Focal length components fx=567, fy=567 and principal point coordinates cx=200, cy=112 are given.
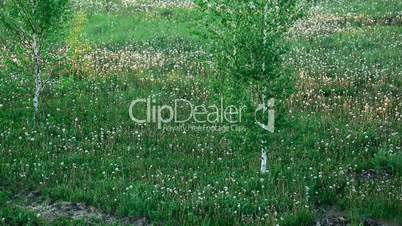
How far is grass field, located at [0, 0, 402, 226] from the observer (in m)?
11.8

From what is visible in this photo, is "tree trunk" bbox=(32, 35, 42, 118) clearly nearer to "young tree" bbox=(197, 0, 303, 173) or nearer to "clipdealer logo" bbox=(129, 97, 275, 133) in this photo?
"clipdealer logo" bbox=(129, 97, 275, 133)

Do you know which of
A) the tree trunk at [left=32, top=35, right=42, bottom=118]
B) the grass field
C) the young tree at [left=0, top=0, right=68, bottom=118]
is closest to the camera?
the grass field

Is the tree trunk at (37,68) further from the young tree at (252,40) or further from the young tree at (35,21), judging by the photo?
the young tree at (252,40)

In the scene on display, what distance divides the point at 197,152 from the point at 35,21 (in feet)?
21.5

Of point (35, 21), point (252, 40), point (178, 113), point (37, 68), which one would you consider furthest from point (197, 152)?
point (35, 21)

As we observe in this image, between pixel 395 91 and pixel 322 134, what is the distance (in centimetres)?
500

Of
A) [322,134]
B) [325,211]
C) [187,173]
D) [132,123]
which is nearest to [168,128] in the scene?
[132,123]

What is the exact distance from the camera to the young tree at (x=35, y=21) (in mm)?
16766

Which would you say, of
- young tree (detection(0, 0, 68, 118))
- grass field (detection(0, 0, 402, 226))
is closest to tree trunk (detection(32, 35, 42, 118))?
young tree (detection(0, 0, 68, 118))

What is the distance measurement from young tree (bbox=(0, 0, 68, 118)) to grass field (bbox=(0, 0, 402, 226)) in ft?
4.78

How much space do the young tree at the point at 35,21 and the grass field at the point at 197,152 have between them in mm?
1457

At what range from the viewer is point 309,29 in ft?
95.4

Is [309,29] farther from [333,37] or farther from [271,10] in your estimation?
[271,10]

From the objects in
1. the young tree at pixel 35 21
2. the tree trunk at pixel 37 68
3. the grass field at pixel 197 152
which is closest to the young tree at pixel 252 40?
the grass field at pixel 197 152
